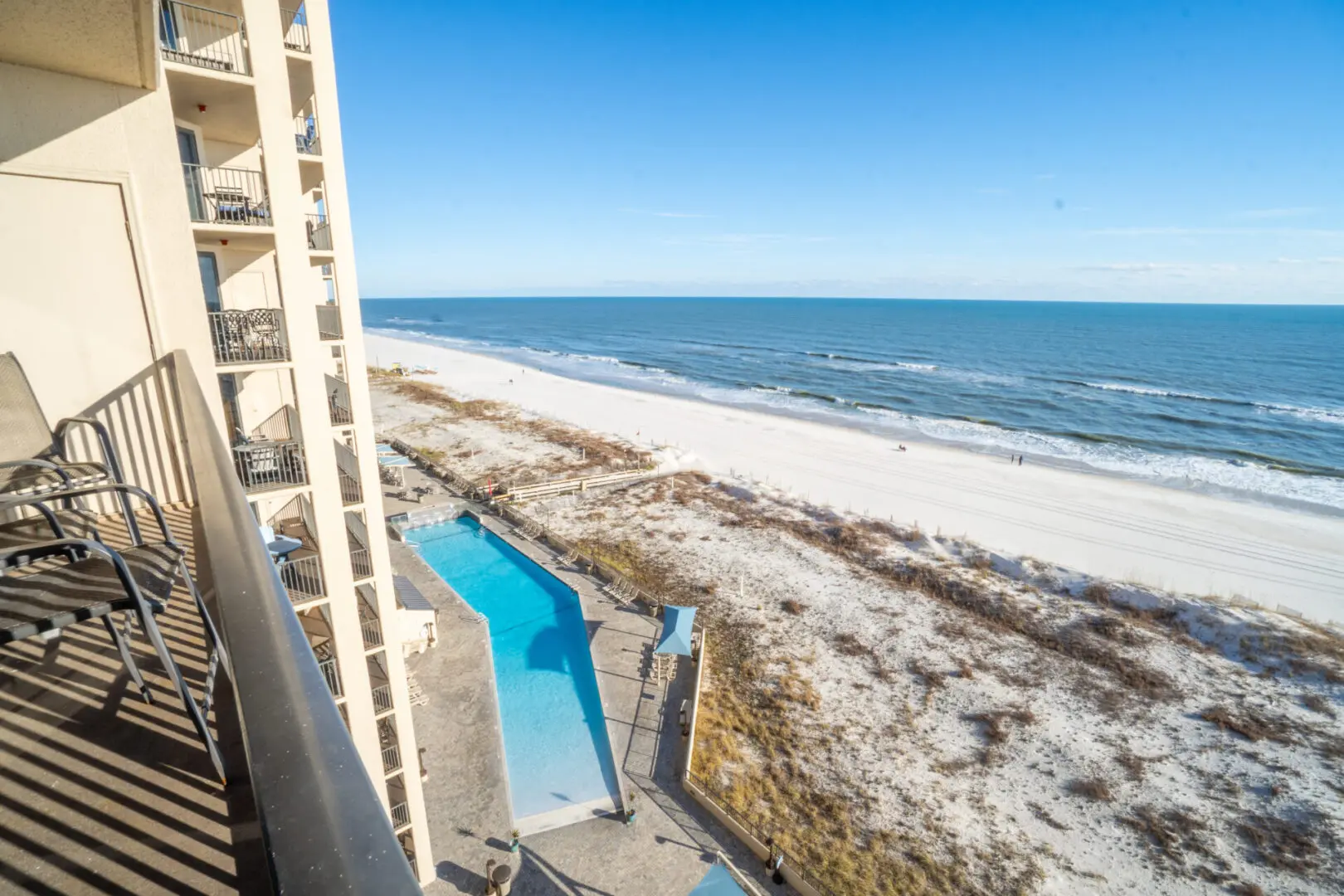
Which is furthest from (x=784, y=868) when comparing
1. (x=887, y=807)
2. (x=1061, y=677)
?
(x=1061, y=677)

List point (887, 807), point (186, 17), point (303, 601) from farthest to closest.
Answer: point (887, 807) → point (186, 17) → point (303, 601)

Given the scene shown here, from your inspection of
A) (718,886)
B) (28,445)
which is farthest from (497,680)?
(28,445)

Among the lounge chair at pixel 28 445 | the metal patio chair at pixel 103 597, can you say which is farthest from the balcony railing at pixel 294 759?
the lounge chair at pixel 28 445

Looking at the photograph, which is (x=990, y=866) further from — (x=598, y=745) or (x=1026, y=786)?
(x=598, y=745)

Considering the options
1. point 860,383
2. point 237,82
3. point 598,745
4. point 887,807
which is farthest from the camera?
point 860,383

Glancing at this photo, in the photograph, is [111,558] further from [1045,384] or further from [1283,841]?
[1045,384]

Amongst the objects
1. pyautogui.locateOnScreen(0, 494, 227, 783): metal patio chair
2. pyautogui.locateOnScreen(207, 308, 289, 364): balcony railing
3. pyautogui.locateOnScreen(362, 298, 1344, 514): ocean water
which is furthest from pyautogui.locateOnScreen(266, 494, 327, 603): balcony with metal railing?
pyautogui.locateOnScreen(362, 298, 1344, 514): ocean water

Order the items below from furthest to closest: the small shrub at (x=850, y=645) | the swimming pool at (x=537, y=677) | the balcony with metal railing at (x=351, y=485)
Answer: the small shrub at (x=850, y=645), the swimming pool at (x=537, y=677), the balcony with metal railing at (x=351, y=485)

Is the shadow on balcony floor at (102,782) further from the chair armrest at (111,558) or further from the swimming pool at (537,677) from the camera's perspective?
the swimming pool at (537,677)
